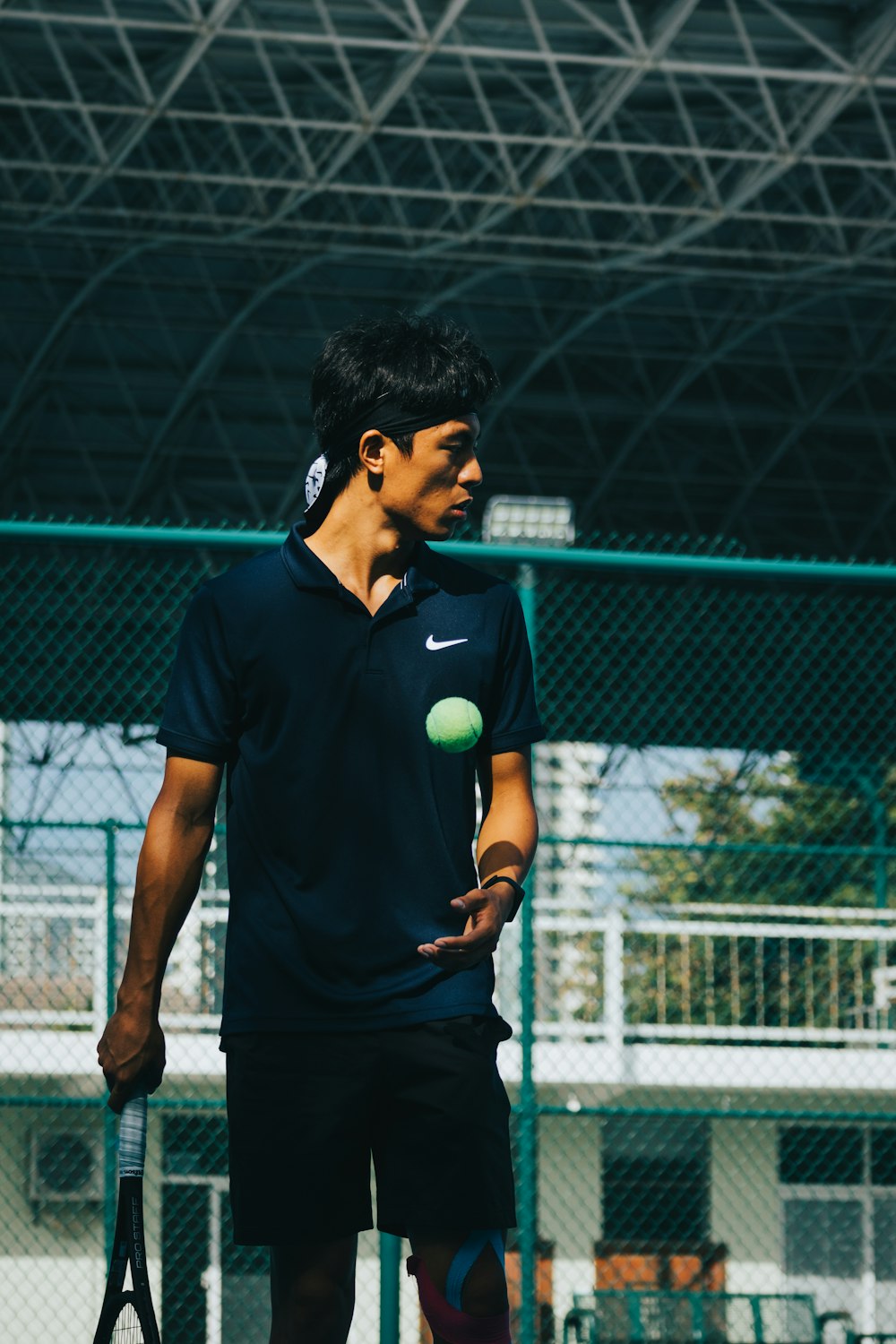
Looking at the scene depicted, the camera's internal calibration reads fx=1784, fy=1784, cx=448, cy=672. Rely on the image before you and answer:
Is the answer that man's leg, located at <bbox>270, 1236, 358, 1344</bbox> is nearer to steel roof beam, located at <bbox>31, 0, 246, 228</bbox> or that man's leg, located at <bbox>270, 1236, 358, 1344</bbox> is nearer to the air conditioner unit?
the air conditioner unit

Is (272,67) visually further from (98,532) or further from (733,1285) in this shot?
(98,532)

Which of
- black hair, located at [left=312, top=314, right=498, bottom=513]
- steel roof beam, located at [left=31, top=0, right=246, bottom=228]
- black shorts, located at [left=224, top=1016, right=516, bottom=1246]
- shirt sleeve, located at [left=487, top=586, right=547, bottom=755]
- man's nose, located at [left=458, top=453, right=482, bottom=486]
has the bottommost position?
black shorts, located at [left=224, top=1016, right=516, bottom=1246]

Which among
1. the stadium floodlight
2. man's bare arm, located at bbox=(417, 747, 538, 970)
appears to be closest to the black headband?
man's bare arm, located at bbox=(417, 747, 538, 970)

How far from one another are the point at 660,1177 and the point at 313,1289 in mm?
13311

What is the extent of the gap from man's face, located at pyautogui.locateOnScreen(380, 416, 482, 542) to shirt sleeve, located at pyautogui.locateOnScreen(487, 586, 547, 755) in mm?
206

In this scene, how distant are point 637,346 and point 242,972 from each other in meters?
24.9

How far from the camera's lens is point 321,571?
9.16ft

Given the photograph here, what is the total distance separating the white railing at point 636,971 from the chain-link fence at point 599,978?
3 cm

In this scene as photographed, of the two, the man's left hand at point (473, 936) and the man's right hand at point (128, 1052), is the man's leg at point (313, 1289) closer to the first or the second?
the man's right hand at point (128, 1052)

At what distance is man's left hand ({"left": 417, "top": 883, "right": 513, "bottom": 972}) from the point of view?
244cm

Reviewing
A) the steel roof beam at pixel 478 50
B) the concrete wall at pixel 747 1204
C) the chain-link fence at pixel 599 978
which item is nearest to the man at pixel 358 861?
the chain-link fence at pixel 599 978

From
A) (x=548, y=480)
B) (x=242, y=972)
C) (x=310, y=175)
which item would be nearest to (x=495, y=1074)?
(x=242, y=972)

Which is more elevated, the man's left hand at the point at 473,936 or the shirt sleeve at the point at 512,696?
the shirt sleeve at the point at 512,696

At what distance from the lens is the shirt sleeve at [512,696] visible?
9.31ft
